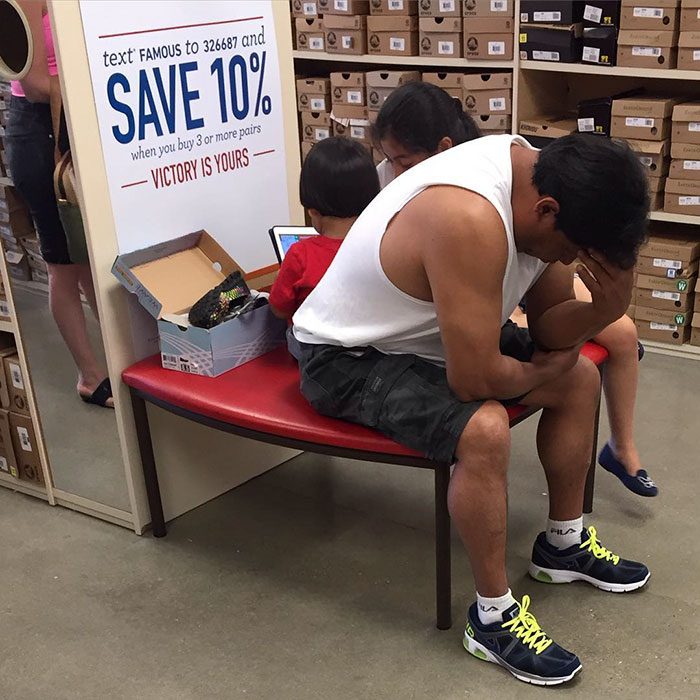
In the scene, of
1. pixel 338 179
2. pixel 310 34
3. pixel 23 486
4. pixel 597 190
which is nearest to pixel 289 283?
pixel 338 179

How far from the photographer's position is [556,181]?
5.60 ft

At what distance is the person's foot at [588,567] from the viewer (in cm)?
214

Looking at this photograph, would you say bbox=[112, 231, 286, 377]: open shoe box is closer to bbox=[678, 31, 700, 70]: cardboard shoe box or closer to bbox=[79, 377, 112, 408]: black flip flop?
bbox=[79, 377, 112, 408]: black flip flop

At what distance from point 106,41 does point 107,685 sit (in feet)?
4.52

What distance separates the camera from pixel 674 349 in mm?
3469

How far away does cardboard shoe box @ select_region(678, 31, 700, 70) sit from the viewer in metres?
3.18

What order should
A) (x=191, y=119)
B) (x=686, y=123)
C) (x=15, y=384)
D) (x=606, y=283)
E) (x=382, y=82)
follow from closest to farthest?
(x=606, y=283), (x=191, y=119), (x=15, y=384), (x=686, y=123), (x=382, y=82)

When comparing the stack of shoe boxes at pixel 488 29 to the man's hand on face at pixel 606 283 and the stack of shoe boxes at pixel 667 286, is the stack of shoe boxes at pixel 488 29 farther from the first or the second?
the man's hand on face at pixel 606 283

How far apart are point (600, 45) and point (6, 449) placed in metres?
2.40

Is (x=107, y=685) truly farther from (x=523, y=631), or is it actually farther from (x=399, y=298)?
(x=399, y=298)

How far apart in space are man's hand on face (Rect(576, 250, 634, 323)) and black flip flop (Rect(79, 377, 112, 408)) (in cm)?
120

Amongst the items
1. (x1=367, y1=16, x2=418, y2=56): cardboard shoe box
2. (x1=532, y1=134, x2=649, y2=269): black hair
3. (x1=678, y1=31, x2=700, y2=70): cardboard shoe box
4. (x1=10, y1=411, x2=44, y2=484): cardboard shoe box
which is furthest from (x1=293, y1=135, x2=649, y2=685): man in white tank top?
(x1=367, y1=16, x2=418, y2=56): cardboard shoe box

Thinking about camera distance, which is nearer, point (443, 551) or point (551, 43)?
point (443, 551)

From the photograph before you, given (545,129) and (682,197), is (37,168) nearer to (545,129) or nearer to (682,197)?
(545,129)
